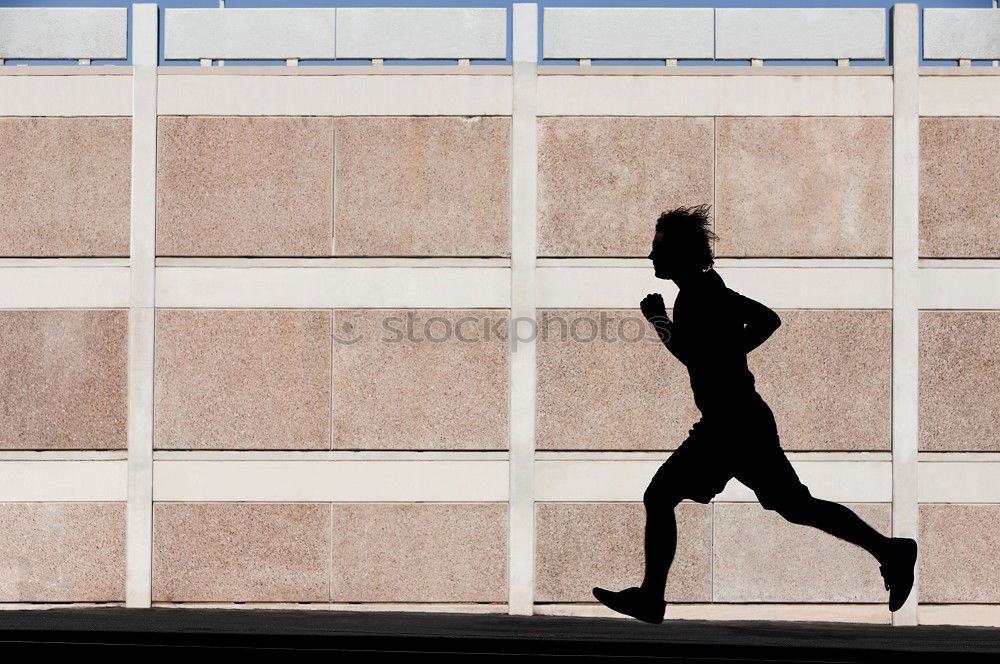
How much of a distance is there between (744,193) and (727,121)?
2.57 ft

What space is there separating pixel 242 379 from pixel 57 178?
115 inches

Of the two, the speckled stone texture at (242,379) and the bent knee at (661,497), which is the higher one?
the speckled stone texture at (242,379)

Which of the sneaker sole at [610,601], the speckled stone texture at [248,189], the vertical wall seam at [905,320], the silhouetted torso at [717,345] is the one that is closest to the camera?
the sneaker sole at [610,601]

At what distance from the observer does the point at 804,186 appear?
12305mm

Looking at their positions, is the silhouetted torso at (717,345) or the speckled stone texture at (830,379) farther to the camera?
the speckled stone texture at (830,379)

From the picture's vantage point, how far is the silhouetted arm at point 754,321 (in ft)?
37.3

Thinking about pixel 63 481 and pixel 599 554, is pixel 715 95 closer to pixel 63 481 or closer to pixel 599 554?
pixel 599 554

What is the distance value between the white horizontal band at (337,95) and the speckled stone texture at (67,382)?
243cm

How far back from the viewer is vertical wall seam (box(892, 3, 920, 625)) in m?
12.2

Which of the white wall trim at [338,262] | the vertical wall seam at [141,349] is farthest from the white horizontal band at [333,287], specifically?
the vertical wall seam at [141,349]

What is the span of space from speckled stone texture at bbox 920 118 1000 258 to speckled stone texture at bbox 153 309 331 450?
644 centimetres

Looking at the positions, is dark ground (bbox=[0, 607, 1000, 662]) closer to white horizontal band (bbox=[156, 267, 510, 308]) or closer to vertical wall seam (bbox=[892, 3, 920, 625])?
vertical wall seam (bbox=[892, 3, 920, 625])

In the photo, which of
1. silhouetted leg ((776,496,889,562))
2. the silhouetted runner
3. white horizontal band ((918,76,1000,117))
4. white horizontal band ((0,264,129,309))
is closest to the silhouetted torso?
the silhouetted runner

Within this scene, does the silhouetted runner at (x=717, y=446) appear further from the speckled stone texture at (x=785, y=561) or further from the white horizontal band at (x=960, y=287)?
the white horizontal band at (x=960, y=287)
